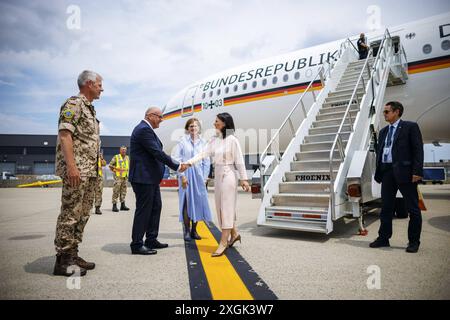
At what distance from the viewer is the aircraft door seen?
40.9ft

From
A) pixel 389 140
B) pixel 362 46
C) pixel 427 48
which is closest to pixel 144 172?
pixel 389 140

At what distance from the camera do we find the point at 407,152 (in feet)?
11.6

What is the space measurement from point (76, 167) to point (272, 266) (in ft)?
7.15

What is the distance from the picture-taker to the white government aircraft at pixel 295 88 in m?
7.04

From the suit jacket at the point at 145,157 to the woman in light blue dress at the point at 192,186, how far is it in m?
0.53

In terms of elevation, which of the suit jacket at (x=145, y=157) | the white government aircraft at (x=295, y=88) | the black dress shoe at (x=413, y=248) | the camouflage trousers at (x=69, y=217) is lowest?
the black dress shoe at (x=413, y=248)

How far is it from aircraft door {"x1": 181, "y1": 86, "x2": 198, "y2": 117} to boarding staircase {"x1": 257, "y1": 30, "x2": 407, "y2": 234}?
659cm

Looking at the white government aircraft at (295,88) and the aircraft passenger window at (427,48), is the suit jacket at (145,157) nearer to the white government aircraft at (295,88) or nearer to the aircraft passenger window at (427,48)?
the white government aircraft at (295,88)

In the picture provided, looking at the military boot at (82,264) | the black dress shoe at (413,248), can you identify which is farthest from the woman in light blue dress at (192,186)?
the black dress shoe at (413,248)

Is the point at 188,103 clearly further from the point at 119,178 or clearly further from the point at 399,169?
the point at 399,169

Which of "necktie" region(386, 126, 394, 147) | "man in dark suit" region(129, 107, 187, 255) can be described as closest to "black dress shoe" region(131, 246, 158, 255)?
"man in dark suit" region(129, 107, 187, 255)

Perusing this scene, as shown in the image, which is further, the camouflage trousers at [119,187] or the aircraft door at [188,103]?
the aircraft door at [188,103]
